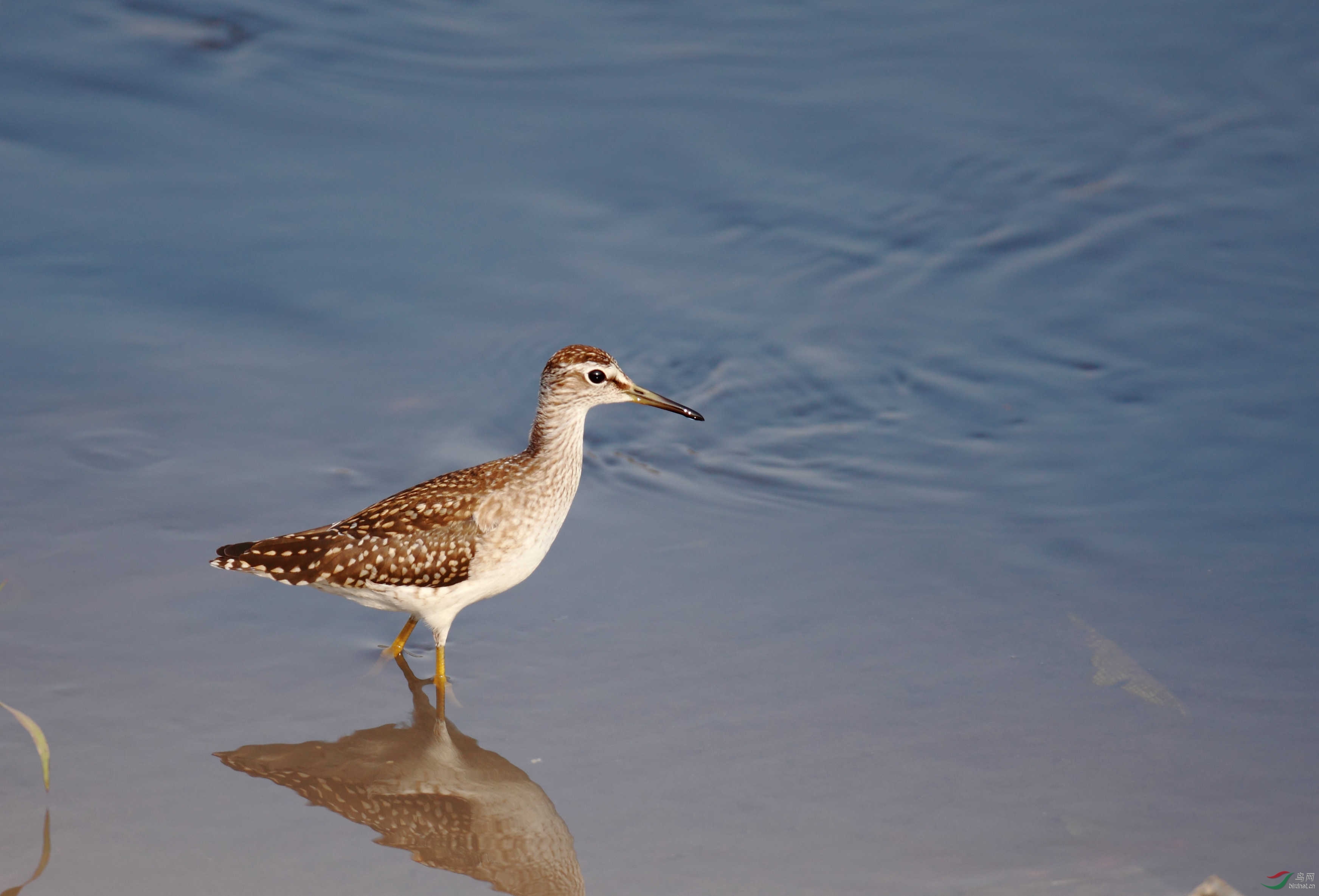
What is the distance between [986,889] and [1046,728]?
126 cm

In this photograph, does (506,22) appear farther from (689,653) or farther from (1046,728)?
(1046,728)

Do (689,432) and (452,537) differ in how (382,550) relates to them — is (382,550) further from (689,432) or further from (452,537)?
(689,432)

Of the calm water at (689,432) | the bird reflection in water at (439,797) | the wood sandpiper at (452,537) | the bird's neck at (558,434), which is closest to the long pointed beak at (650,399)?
the wood sandpiper at (452,537)

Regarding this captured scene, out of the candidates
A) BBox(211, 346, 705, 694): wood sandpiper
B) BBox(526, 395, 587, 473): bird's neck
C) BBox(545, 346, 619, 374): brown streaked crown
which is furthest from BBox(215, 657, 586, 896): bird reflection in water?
BBox(545, 346, 619, 374): brown streaked crown

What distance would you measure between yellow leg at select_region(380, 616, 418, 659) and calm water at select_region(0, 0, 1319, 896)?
0.46ft

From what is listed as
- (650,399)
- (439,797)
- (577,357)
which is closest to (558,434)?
(577,357)

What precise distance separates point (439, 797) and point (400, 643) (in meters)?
1.30

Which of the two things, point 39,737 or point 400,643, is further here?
point 400,643

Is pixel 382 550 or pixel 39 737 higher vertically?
pixel 382 550

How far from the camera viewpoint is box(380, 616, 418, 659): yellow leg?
6969mm

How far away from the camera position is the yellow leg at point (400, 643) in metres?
6.97

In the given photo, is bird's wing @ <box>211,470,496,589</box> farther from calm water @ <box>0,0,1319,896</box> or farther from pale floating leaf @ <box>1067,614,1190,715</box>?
pale floating leaf @ <box>1067,614,1190,715</box>

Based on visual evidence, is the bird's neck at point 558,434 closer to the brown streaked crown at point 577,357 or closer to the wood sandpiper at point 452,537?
the wood sandpiper at point 452,537

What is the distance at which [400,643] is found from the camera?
22.9 ft
